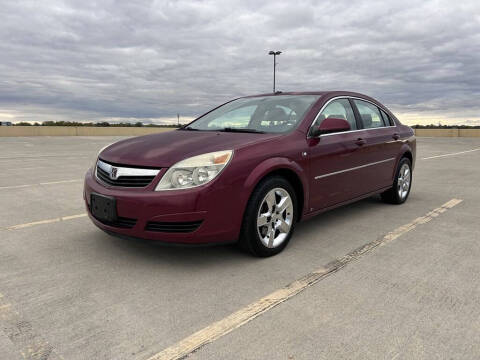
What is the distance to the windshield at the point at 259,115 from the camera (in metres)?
3.88

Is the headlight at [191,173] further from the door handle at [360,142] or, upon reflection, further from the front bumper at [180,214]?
the door handle at [360,142]

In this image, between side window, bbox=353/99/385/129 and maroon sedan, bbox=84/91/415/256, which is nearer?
maroon sedan, bbox=84/91/415/256

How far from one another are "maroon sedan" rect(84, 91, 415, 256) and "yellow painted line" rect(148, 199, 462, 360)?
0.52 meters

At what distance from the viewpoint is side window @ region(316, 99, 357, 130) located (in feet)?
13.3

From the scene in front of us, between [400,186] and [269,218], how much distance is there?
117 inches

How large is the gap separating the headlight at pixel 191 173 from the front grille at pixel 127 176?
0.41ft

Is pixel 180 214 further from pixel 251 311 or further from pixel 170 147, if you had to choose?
pixel 251 311

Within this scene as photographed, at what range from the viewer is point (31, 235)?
400 centimetres

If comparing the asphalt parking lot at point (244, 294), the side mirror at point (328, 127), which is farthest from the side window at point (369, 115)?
the asphalt parking lot at point (244, 294)

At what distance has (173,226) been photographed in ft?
9.75

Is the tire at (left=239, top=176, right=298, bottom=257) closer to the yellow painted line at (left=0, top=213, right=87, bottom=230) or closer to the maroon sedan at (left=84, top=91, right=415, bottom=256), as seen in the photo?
the maroon sedan at (left=84, top=91, right=415, bottom=256)

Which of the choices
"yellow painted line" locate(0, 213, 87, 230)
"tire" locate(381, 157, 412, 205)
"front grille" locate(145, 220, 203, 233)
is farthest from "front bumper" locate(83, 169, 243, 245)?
"tire" locate(381, 157, 412, 205)

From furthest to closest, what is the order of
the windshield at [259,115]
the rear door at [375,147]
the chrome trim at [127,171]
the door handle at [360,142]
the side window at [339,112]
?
the rear door at [375,147] < the door handle at [360,142] < the side window at [339,112] < the windshield at [259,115] < the chrome trim at [127,171]

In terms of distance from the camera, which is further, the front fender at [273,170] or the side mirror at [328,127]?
the side mirror at [328,127]
